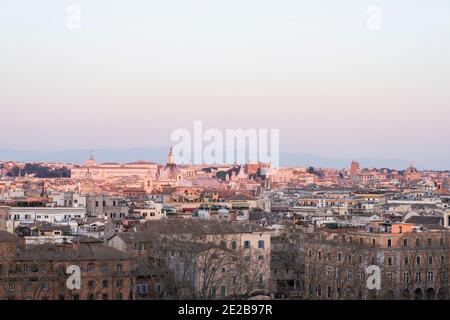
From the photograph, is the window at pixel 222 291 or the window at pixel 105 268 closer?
the window at pixel 105 268

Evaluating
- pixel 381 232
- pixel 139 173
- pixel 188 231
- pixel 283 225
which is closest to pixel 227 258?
pixel 188 231

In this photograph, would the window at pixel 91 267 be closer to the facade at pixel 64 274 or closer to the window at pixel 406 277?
the facade at pixel 64 274

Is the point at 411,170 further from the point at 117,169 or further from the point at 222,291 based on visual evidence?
the point at 222,291

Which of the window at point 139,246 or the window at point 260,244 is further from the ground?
the window at point 139,246

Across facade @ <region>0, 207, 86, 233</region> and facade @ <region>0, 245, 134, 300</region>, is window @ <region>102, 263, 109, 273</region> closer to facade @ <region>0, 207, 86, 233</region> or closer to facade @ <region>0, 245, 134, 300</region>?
facade @ <region>0, 245, 134, 300</region>

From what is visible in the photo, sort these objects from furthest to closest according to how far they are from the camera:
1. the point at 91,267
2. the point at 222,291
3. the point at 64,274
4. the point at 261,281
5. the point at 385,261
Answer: the point at 385,261 → the point at 261,281 → the point at 222,291 → the point at 91,267 → the point at 64,274

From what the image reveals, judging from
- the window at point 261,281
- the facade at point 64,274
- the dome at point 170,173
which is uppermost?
the dome at point 170,173

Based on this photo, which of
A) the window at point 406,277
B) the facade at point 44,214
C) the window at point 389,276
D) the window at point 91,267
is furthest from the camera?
the facade at point 44,214

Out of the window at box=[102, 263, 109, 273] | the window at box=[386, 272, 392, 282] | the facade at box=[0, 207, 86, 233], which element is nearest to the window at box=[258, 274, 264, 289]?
the window at box=[386, 272, 392, 282]

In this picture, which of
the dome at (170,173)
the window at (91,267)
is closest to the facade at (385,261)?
the window at (91,267)

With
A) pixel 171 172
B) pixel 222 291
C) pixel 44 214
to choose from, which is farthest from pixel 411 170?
pixel 222 291

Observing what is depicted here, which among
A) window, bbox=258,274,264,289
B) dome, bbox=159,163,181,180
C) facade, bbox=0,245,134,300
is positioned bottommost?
window, bbox=258,274,264,289

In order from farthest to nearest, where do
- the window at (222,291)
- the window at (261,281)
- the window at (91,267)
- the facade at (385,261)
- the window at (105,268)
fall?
the window at (261,281) < the facade at (385,261) < the window at (222,291) < the window at (105,268) < the window at (91,267)

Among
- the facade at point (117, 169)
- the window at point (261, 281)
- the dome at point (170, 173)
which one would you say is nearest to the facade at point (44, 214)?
the window at point (261, 281)
